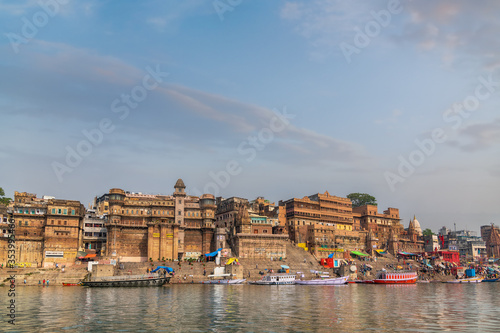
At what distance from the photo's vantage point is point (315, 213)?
109 metres

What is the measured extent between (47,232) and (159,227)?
1844 centimetres

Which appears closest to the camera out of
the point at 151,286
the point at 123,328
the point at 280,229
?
the point at 123,328

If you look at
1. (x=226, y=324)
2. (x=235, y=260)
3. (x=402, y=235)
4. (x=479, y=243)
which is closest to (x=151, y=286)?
(x=235, y=260)

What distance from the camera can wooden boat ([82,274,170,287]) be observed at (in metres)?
64.8

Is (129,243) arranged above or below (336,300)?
above

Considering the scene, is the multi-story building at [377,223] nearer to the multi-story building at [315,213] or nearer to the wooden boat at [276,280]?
the multi-story building at [315,213]

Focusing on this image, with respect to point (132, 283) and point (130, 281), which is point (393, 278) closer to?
point (132, 283)

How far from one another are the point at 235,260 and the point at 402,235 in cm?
6196

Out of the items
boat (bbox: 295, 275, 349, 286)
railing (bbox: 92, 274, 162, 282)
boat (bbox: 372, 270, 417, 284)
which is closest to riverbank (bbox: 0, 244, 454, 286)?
boat (bbox: 372, 270, 417, 284)

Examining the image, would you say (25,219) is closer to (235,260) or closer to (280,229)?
(235,260)

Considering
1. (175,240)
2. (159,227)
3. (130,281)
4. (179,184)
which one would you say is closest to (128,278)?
(130,281)

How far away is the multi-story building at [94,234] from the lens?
3514 inches

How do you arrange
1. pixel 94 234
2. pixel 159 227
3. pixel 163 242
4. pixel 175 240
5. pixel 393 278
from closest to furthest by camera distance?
pixel 393 278
pixel 163 242
pixel 159 227
pixel 175 240
pixel 94 234

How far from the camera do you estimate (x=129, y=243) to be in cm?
8606
